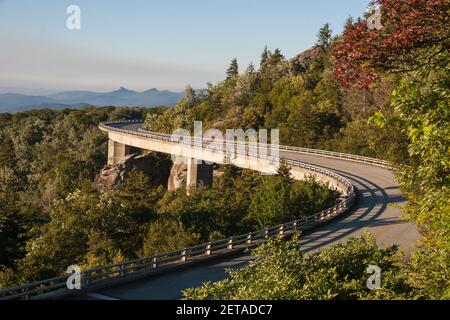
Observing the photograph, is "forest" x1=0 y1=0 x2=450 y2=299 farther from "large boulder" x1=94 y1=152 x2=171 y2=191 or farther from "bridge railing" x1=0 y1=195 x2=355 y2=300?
"large boulder" x1=94 y1=152 x2=171 y2=191

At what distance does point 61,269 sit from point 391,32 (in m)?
23.7

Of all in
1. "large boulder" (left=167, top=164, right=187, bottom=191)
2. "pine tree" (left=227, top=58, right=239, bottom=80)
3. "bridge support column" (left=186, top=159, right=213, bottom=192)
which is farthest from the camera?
"pine tree" (left=227, top=58, right=239, bottom=80)

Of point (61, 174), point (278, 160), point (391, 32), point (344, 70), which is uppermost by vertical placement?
point (391, 32)

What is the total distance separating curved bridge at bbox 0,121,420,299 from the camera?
16.3m

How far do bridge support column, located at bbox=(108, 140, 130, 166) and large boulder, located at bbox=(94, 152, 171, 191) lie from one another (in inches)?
194

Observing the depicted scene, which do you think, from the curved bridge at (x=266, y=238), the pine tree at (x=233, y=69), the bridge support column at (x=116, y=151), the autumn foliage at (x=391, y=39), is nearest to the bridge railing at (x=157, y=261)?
the curved bridge at (x=266, y=238)

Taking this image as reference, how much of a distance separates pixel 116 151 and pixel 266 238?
70.7 m

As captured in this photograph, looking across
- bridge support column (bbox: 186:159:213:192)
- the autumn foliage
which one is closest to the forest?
the autumn foliage

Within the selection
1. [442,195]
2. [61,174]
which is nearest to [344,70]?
[442,195]

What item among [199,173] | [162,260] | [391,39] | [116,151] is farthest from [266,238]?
[116,151]

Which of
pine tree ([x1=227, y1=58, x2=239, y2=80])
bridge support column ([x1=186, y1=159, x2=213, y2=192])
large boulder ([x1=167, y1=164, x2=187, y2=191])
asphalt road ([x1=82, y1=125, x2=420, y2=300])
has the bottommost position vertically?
large boulder ([x1=167, y1=164, x2=187, y2=191])
